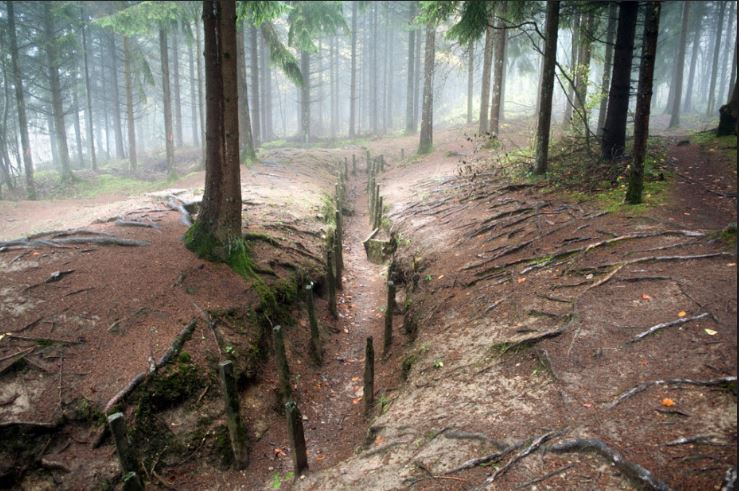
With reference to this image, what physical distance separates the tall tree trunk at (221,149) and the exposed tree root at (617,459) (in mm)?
6688

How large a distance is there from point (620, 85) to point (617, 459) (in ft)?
33.9

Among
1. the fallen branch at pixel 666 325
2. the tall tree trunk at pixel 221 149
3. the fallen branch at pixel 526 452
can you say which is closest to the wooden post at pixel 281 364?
the tall tree trunk at pixel 221 149

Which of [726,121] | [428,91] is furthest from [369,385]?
[428,91]

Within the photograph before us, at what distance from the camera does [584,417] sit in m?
4.38

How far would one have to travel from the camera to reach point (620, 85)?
11.1 meters

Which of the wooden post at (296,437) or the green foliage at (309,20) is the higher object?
the green foliage at (309,20)

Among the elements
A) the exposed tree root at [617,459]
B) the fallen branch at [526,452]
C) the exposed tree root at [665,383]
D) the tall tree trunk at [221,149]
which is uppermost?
the tall tree trunk at [221,149]

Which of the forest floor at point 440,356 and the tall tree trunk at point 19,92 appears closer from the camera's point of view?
the forest floor at point 440,356

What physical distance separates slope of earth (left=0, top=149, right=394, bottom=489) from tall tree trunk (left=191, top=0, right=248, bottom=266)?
A: 0.48 metres

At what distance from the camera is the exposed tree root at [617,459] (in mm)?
3445

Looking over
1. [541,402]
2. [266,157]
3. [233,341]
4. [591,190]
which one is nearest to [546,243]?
[591,190]

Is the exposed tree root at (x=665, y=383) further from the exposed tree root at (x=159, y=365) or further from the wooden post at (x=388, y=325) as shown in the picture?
the exposed tree root at (x=159, y=365)

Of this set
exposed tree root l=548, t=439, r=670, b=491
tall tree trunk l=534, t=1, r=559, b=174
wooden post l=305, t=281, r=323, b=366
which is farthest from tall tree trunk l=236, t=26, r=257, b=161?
exposed tree root l=548, t=439, r=670, b=491

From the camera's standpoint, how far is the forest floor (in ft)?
14.0
